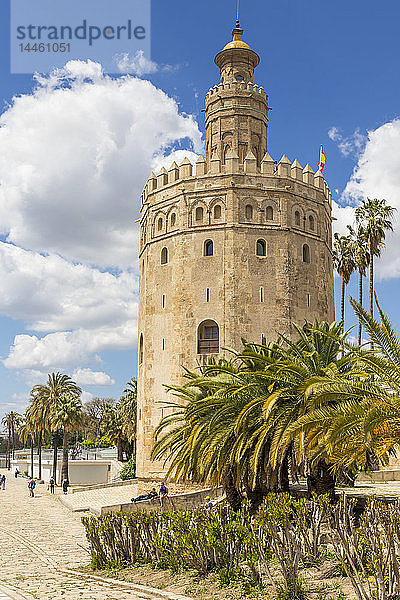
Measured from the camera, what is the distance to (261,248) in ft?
97.5

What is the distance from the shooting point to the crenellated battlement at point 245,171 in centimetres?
3014

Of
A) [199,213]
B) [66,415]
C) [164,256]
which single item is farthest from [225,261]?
[66,415]

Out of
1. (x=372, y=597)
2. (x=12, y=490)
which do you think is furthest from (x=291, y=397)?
(x=12, y=490)

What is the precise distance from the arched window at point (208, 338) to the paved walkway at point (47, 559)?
948cm

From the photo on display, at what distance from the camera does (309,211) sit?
31.3 metres

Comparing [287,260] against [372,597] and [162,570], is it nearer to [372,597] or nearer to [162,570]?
[162,570]

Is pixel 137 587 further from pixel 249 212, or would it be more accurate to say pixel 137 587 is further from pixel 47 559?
pixel 249 212

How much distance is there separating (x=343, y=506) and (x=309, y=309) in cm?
2057

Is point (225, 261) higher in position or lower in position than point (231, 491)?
higher

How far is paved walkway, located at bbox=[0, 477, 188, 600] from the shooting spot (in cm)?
1059

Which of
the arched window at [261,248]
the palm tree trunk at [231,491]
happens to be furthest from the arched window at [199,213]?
the palm tree trunk at [231,491]

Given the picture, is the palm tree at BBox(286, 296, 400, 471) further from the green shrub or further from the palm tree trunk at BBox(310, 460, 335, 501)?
the green shrub

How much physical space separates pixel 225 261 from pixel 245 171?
4.79 m

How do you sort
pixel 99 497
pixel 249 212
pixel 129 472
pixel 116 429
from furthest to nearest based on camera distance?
pixel 116 429, pixel 129 472, pixel 99 497, pixel 249 212
